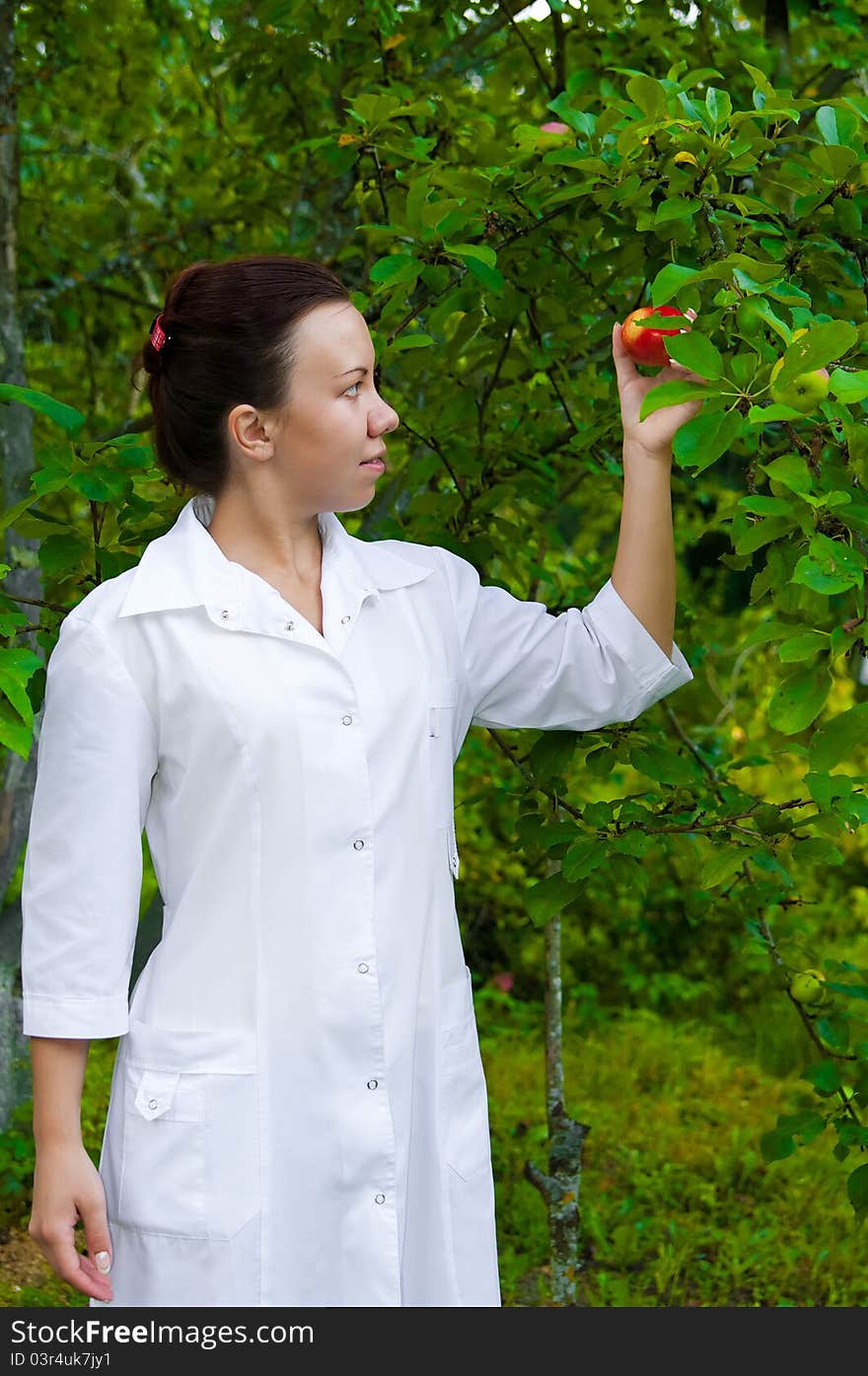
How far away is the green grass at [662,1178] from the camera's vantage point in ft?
9.63

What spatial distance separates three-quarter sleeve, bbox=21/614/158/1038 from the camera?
142cm

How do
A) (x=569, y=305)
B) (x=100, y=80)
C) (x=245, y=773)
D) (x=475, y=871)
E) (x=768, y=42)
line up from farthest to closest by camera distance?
(x=475, y=871), (x=100, y=80), (x=768, y=42), (x=569, y=305), (x=245, y=773)

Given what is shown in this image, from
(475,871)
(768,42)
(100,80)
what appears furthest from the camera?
(475,871)

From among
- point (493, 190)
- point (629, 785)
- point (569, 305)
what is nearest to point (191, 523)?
point (493, 190)

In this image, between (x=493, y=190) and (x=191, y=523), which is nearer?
(x=191, y=523)

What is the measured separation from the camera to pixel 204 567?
4.96 ft

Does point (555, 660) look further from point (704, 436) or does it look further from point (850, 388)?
point (850, 388)

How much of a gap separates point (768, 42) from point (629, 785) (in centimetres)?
263

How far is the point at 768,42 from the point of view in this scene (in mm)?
2893

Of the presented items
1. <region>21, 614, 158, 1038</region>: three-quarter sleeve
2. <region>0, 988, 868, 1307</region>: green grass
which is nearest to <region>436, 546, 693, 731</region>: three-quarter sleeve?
<region>21, 614, 158, 1038</region>: three-quarter sleeve

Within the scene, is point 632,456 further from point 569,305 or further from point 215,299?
point 569,305

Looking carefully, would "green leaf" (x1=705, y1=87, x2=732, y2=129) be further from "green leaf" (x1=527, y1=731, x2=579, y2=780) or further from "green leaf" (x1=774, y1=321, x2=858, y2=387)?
"green leaf" (x1=527, y1=731, x2=579, y2=780)
